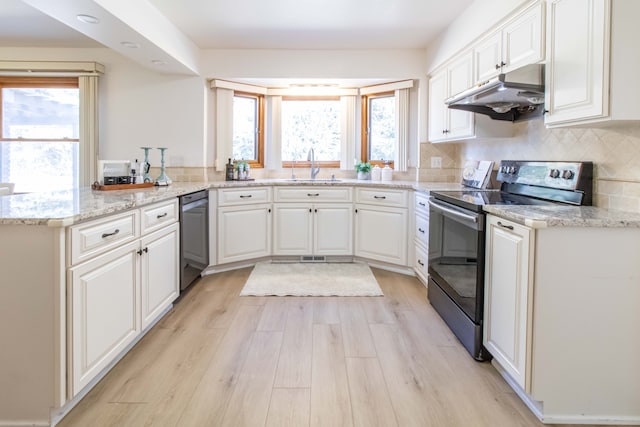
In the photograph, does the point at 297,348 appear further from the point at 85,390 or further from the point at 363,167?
the point at 363,167

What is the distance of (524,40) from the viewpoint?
2.32 meters

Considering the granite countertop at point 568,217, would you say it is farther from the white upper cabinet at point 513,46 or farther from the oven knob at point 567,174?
the white upper cabinet at point 513,46

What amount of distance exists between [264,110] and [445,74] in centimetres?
210

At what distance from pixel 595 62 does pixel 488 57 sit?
3.89 ft

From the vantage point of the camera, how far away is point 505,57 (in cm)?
256

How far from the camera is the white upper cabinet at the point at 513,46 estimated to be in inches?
86.4

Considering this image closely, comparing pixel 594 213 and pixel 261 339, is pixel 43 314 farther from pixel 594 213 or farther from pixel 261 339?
pixel 594 213

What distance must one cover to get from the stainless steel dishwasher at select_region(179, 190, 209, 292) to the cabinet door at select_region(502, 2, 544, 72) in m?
2.42

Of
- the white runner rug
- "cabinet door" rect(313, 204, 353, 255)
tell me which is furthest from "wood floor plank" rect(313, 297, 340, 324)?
"cabinet door" rect(313, 204, 353, 255)

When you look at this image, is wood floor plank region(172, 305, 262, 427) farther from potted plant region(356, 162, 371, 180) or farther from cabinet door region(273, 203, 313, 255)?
potted plant region(356, 162, 371, 180)

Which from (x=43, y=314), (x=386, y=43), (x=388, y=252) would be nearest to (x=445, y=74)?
(x=386, y=43)

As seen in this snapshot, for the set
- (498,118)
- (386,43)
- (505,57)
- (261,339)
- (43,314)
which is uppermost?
(386,43)

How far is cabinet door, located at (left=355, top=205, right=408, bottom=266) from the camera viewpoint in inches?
153

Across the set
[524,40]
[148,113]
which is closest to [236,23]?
[148,113]
